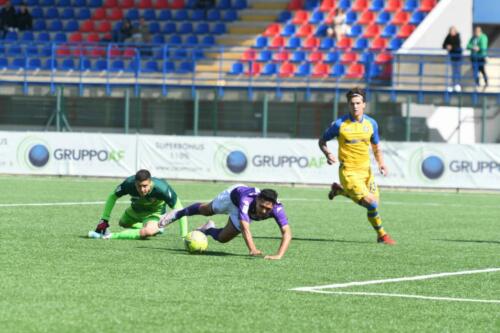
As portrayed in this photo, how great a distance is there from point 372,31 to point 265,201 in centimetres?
2763

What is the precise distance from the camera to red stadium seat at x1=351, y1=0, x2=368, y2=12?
40.2 m

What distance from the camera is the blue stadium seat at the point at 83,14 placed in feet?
141

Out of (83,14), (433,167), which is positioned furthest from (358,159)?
(83,14)

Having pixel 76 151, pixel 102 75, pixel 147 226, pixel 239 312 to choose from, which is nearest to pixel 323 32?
pixel 102 75

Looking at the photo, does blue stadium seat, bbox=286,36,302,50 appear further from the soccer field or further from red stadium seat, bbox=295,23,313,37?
the soccer field

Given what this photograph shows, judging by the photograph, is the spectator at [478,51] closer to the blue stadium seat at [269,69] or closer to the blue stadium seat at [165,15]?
the blue stadium seat at [269,69]

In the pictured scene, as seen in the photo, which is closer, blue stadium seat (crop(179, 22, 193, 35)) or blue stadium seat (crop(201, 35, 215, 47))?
blue stadium seat (crop(201, 35, 215, 47))

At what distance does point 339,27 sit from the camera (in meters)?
39.0

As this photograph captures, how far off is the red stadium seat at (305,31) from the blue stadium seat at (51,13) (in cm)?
927

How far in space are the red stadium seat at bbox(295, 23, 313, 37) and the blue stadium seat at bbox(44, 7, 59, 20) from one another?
9273 millimetres

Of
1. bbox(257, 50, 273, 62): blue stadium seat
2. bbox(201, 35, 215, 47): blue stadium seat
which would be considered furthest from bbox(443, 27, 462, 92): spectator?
bbox(201, 35, 215, 47): blue stadium seat

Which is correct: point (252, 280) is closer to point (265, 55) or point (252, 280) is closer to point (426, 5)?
point (265, 55)

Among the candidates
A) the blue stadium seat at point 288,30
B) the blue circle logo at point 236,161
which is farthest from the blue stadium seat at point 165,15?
the blue circle logo at point 236,161

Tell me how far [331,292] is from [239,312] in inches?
63.3
